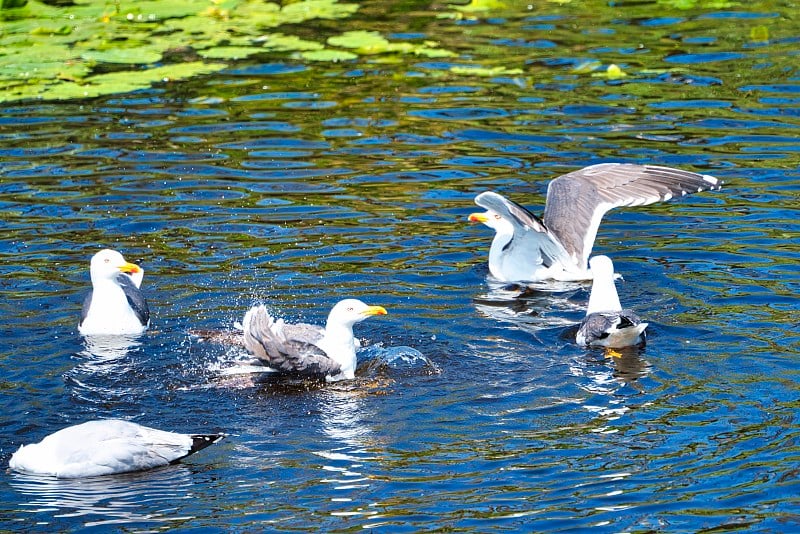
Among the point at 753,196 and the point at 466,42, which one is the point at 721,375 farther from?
the point at 466,42

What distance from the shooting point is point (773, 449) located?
7.59m

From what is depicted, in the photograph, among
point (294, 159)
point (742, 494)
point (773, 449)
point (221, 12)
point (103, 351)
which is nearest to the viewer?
point (742, 494)

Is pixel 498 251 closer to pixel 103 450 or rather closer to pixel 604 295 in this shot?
pixel 604 295

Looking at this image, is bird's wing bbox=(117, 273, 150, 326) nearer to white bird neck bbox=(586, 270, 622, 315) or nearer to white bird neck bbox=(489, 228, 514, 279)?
white bird neck bbox=(489, 228, 514, 279)

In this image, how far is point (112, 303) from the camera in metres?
10.2

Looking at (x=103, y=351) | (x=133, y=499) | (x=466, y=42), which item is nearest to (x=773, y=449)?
(x=133, y=499)

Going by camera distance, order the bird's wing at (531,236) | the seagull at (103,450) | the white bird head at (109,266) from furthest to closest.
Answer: the bird's wing at (531,236)
the white bird head at (109,266)
the seagull at (103,450)

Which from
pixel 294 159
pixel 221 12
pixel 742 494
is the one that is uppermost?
pixel 221 12

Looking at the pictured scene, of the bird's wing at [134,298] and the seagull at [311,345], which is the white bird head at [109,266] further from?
the seagull at [311,345]

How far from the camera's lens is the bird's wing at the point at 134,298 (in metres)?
10.3

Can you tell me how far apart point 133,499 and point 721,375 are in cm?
395

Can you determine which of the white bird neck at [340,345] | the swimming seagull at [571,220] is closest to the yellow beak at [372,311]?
the white bird neck at [340,345]

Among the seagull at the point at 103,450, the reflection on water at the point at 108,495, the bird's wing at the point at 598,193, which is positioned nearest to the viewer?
the reflection on water at the point at 108,495

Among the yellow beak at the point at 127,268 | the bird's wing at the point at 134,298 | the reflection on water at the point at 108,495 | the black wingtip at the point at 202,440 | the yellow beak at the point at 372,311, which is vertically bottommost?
the reflection on water at the point at 108,495
